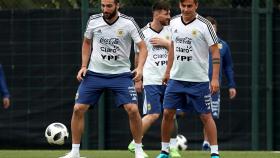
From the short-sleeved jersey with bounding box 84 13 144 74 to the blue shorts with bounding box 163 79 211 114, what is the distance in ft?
2.15

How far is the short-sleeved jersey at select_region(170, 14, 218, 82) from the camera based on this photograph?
11.9 m

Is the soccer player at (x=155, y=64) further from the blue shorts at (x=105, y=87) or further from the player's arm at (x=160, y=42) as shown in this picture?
the blue shorts at (x=105, y=87)

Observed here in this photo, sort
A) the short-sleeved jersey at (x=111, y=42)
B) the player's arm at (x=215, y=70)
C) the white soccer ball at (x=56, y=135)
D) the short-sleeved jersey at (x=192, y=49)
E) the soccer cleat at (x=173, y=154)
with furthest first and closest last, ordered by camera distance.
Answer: the white soccer ball at (x=56, y=135) < the soccer cleat at (x=173, y=154) < the short-sleeved jersey at (x=111, y=42) < the short-sleeved jersey at (x=192, y=49) < the player's arm at (x=215, y=70)

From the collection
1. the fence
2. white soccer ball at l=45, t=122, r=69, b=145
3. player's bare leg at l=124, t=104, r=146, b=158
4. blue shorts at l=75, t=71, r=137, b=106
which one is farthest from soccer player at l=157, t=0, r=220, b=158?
the fence

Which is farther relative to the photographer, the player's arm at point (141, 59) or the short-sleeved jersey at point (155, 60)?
the short-sleeved jersey at point (155, 60)

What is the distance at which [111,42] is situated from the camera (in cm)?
1217

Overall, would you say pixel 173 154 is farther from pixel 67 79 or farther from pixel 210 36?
pixel 67 79

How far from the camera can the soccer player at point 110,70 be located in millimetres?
12102

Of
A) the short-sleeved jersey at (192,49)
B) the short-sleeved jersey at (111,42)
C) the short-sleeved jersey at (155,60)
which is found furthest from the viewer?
the short-sleeved jersey at (155,60)

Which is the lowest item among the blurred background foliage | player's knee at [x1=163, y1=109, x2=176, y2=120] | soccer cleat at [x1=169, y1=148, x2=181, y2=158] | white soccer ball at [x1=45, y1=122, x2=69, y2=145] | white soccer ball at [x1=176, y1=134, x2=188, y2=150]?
white soccer ball at [x1=176, y1=134, x2=188, y2=150]

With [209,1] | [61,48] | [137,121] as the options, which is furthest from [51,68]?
[137,121]

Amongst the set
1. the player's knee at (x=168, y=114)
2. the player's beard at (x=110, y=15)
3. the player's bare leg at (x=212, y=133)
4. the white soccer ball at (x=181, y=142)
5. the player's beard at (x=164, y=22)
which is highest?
the player's beard at (x=110, y=15)

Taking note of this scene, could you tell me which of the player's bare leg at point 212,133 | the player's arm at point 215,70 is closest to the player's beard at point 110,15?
the player's arm at point 215,70

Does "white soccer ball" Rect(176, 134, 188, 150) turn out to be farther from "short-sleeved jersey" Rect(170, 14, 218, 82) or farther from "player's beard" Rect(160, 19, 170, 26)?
"short-sleeved jersey" Rect(170, 14, 218, 82)
